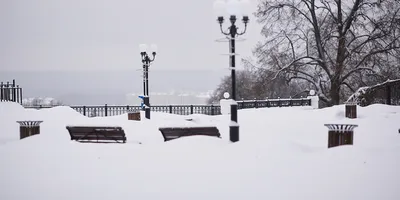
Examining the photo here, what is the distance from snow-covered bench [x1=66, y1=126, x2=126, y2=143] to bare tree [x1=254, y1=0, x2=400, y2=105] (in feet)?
63.6

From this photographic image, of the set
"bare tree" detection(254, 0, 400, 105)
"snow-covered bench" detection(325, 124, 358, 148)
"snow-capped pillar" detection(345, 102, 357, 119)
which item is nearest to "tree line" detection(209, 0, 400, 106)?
"bare tree" detection(254, 0, 400, 105)

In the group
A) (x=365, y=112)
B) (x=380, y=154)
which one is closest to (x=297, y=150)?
(x=380, y=154)

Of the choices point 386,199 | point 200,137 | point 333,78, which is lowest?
point 386,199

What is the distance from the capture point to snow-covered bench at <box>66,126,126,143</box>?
33.8 feet

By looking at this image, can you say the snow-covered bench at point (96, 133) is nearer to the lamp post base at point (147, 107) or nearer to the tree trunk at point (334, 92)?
the lamp post base at point (147, 107)

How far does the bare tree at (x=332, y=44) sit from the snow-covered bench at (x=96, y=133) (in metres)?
19.4

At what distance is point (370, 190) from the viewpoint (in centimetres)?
616

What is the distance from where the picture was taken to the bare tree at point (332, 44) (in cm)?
2598

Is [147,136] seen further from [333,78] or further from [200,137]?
[333,78]

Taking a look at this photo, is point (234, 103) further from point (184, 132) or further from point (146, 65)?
point (146, 65)

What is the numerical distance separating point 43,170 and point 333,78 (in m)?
22.8

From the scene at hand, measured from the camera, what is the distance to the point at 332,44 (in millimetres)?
28484

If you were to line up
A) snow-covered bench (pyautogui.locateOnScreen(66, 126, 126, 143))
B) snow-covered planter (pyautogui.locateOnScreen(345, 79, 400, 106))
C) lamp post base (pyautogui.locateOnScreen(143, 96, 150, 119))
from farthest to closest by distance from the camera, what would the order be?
snow-covered planter (pyautogui.locateOnScreen(345, 79, 400, 106)) → lamp post base (pyautogui.locateOnScreen(143, 96, 150, 119)) → snow-covered bench (pyautogui.locateOnScreen(66, 126, 126, 143))

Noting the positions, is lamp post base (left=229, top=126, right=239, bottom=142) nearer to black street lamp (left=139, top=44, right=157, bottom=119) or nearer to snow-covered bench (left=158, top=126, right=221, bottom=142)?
snow-covered bench (left=158, top=126, right=221, bottom=142)
